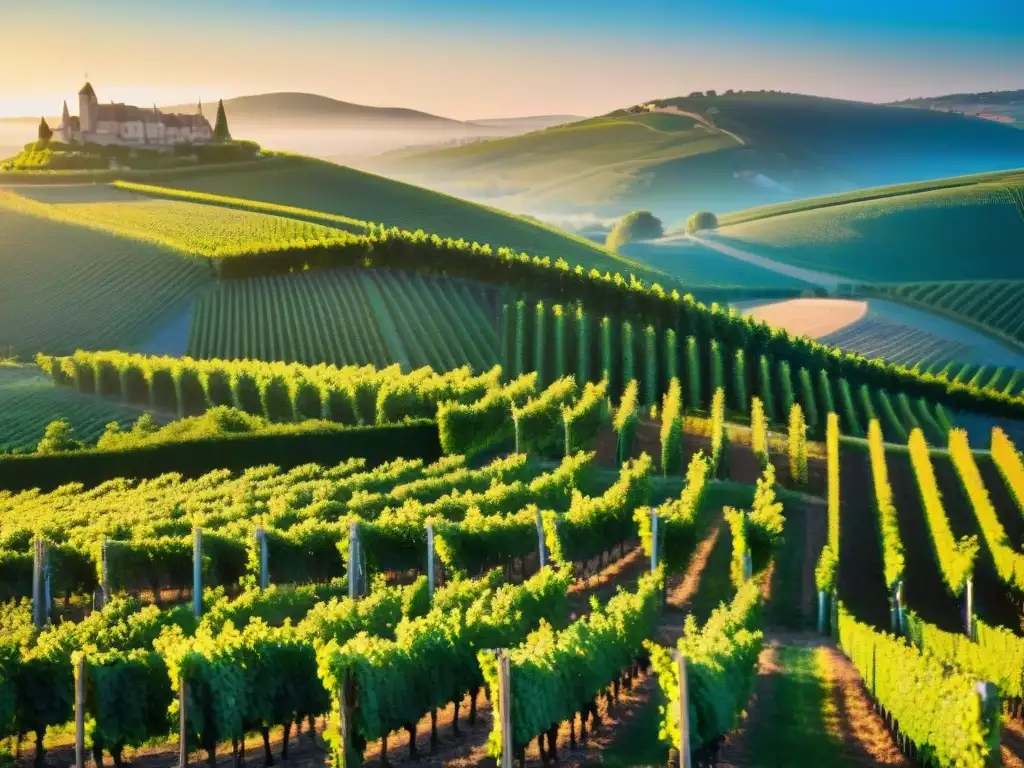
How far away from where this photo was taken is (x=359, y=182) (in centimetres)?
13262

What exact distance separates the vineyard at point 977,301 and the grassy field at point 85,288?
61137 millimetres

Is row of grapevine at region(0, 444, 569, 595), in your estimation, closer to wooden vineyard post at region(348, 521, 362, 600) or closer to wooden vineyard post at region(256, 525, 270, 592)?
wooden vineyard post at region(256, 525, 270, 592)

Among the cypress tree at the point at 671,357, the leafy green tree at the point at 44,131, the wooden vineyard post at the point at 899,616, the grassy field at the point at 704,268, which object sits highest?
the leafy green tree at the point at 44,131

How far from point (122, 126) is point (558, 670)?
440ft

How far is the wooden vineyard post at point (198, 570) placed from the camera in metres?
28.2

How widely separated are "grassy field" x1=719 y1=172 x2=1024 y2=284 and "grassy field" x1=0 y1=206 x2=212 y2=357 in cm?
8135

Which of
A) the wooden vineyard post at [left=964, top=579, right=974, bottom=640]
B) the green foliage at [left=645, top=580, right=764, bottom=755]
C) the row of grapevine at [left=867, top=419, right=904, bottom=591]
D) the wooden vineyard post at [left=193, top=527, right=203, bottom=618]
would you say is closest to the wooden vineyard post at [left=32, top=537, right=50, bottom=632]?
the wooden vineyard post at [left=193, top=527, right=203, bottom=618]

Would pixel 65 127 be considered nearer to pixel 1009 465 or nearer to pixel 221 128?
pixel 221 128

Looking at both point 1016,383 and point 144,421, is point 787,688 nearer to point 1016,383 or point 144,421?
point 144,421

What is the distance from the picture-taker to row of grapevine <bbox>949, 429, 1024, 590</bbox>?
31.9m

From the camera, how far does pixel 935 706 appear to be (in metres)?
18.7

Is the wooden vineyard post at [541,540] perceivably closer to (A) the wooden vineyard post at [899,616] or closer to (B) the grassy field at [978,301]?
(A) the wooden vineyard post at [899,616]

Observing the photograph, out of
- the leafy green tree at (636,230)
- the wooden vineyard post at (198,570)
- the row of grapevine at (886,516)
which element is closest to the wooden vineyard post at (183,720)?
the wooden vineyard post at (198,570)

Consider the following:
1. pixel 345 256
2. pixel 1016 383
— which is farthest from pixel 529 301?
pixel 1016 383
